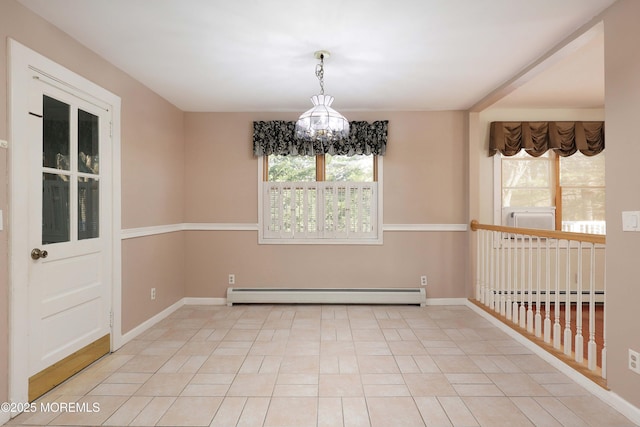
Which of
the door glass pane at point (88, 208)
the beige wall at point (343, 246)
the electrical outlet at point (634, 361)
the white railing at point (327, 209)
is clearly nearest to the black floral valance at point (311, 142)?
the beige wall at point (343, 246)

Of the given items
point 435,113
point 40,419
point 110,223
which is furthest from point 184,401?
point 435,113

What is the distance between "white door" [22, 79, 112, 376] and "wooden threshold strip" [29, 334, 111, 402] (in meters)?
0.04

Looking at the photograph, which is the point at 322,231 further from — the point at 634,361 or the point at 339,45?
the point at 634,361

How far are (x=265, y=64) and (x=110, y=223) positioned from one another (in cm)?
184

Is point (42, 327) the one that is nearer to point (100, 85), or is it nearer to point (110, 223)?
point (110, 223)

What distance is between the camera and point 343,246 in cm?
460

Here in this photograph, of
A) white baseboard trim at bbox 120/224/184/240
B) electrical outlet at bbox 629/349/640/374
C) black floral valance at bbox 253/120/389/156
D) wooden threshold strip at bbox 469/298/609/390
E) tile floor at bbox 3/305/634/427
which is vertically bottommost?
tile floor at bbox 3/305/634/427

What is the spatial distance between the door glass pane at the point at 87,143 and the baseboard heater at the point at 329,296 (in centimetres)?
224

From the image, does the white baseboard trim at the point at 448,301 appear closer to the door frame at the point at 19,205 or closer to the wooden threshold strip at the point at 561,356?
the wooden threshold strip at the point at 561,356

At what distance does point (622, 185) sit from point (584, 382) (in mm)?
1307

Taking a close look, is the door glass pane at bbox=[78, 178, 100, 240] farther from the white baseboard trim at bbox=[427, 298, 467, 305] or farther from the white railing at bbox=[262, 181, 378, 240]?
the white baseboard trim at bbox=[427, 298, 467, 305]

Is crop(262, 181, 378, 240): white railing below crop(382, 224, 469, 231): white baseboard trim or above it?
above

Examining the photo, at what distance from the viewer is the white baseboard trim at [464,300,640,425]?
208 cm

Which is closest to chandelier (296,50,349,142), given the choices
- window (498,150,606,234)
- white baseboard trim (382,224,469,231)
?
white baseboard trim (382,224,469,231)
